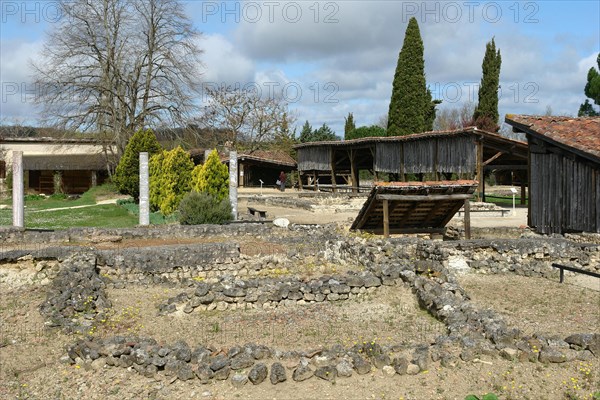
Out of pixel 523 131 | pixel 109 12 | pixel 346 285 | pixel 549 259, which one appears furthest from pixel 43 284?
pixel 109 12

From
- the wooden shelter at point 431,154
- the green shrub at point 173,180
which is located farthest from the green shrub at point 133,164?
the wooden shelter at point 431,154

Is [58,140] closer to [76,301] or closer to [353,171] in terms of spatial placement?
[353,171]

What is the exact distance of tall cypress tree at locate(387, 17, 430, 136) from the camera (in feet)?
147

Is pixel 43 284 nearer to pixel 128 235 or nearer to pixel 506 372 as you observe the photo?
pixel 128 235

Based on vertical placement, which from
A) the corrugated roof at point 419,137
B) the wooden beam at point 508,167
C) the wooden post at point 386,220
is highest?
the corrugated roof at point 419,137

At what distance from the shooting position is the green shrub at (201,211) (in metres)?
20.1

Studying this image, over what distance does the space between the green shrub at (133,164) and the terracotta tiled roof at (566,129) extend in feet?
74.1

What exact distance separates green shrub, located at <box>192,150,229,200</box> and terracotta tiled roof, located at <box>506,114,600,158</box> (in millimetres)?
10910

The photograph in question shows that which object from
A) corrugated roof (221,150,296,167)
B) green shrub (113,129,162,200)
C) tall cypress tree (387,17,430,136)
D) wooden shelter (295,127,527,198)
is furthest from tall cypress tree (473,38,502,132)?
green shrub (113,129,162,200)

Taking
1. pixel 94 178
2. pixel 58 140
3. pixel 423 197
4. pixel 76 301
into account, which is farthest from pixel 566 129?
pixel 94 178

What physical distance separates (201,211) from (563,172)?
11.7 meters

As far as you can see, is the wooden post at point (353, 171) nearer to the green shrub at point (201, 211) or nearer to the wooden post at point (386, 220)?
the green shrub at point (201, 211)

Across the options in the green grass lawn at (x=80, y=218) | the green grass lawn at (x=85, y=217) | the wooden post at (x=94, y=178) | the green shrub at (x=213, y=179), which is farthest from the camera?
the wooden post at (x=94, y=178)

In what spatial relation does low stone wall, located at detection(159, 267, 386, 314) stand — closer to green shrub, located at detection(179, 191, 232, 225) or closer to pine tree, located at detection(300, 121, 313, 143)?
green shrub, located at detection(179, 191, 232, 225)
